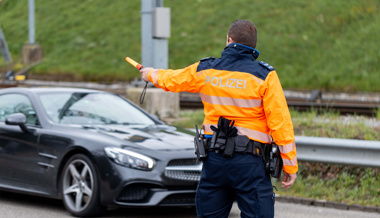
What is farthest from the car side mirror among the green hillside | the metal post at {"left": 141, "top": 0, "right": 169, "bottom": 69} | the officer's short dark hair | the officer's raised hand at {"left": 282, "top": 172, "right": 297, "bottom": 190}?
the green hillside

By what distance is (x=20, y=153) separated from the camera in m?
7.45

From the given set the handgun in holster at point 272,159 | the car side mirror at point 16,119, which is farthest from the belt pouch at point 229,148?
the car side mirror at point 16,119

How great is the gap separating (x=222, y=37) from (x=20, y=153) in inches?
855

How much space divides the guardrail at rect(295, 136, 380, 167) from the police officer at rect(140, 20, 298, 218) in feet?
12.5

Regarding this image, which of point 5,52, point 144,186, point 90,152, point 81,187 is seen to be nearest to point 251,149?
point 144,186

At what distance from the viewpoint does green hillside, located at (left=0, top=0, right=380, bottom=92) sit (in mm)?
23922

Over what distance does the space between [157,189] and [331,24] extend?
21572 millimetres

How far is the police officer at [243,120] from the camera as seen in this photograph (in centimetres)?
426

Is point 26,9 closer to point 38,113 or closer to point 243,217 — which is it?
point 38,113

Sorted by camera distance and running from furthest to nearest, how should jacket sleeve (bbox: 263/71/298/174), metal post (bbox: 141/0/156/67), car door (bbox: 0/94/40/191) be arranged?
1. metal post (bbox: 141/0/156/67)
2. car door (bbox: 0/94/40/191)
3. jacket sleeve (bbox: 263/71/298/174)

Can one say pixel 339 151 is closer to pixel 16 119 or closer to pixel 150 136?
pixel 150 136

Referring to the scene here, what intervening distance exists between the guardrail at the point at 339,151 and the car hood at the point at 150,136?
1660 mm

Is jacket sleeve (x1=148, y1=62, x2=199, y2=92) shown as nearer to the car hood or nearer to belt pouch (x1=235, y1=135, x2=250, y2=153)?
belt pouch (x1=235, y1=135, x2=250, y2=153)

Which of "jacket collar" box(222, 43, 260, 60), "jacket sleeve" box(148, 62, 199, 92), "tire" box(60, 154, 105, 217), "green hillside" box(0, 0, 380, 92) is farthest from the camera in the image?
"green hillside" box(0, 0, 380, 92)
